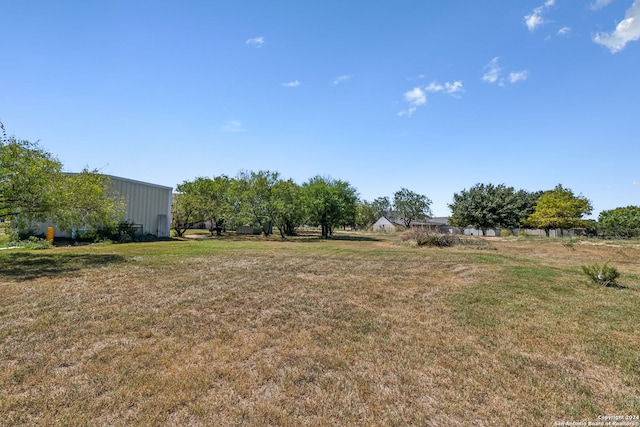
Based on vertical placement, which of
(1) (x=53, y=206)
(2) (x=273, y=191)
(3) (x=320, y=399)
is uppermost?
(2) (x=273, y=191)

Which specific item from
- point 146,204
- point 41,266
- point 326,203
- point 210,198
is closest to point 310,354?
point 41,266

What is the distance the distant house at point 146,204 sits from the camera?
20594 millimetres

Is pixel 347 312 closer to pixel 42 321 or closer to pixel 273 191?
pixel 42 321

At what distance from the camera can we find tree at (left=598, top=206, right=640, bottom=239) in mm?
34219

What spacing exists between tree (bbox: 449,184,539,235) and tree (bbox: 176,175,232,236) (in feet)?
113

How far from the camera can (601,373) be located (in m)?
3.03

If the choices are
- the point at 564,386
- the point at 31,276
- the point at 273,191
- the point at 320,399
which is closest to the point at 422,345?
the point at 564,386

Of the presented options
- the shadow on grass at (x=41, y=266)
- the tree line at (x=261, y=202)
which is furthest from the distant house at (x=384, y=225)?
the shadow on grass at (x=41, y=266)

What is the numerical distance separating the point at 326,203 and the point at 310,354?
90.5 ft

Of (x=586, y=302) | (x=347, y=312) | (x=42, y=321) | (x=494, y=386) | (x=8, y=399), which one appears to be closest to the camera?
(x=8, y=399)

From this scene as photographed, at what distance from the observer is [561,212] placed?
3572cm

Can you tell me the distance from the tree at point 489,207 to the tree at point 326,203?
20782 millimetres

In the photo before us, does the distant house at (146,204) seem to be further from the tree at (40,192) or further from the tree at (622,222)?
the tree at (622,222)

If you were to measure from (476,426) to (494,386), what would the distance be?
72 centimetres
